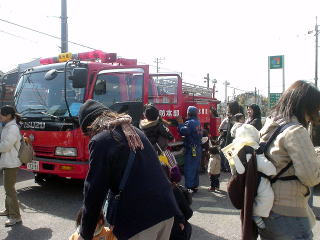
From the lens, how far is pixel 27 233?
4.49 meters

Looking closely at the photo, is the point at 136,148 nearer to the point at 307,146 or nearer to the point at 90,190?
the point at 90,190

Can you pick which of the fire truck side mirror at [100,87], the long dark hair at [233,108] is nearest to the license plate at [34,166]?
the fire truck side mirror at [100,87]

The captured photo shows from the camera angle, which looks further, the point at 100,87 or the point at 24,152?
the point at 100,87

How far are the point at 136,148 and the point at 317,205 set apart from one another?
483cm

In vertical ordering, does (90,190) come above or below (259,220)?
above

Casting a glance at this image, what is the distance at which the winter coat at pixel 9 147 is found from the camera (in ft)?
15.7

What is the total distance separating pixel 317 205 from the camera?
577cm

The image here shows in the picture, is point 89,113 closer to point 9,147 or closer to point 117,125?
point 117,125

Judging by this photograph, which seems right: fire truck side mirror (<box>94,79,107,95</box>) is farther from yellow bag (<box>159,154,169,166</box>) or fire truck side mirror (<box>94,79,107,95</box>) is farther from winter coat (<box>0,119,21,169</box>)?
yellow bag (<box>159,154,169,166</box>)

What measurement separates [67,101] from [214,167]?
309 cm

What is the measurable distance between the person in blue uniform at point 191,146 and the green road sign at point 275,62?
10803mm

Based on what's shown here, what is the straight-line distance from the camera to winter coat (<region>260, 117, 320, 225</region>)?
2.09 meters

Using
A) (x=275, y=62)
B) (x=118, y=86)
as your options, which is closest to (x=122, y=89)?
(x=118, y=86)

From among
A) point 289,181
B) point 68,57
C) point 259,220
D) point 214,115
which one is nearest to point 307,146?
point 289,181
